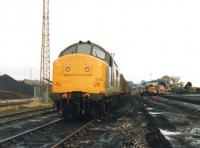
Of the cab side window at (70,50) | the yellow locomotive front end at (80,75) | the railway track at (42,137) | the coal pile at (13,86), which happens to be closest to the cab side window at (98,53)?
the cab side window at (70,50)

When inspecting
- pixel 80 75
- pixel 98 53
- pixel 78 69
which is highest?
pixel 98 53

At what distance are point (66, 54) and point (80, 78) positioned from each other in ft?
6.13

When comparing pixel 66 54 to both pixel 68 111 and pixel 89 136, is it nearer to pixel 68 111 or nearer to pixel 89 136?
pixel 68 111

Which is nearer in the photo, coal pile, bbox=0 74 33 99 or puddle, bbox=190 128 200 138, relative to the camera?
puddle, bbox=190 128 200 138

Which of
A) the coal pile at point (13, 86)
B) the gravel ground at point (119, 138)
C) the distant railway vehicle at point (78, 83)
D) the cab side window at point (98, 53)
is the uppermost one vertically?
the coal pile at point (13, 86)

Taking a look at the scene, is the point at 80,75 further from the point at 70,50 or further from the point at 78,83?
the point at 70,50

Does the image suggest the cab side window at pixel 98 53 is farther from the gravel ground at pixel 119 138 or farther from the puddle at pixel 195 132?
the puddle at pixel 195 132

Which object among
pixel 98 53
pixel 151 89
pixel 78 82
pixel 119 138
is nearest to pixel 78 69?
pixel 78 82

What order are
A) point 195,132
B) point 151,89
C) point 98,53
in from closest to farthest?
point 195,132 → point 98,53 → point 151,89

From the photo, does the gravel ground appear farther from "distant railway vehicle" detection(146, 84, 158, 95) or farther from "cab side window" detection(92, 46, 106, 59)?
"distant railway vehicle" detection(146, 84, 158, 95)

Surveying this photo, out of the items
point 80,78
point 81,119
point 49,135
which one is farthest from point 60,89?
point 49,135

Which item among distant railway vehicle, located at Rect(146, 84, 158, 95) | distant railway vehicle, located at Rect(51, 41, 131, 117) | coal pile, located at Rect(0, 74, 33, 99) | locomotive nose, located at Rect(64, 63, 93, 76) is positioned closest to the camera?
distant railway vehicle, located at Rect(51, 41, 131, 117)

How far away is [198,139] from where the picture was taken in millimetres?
13242

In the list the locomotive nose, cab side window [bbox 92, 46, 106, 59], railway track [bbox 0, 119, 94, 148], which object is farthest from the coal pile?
railway track [bbox 0, 119, 94, 148]
